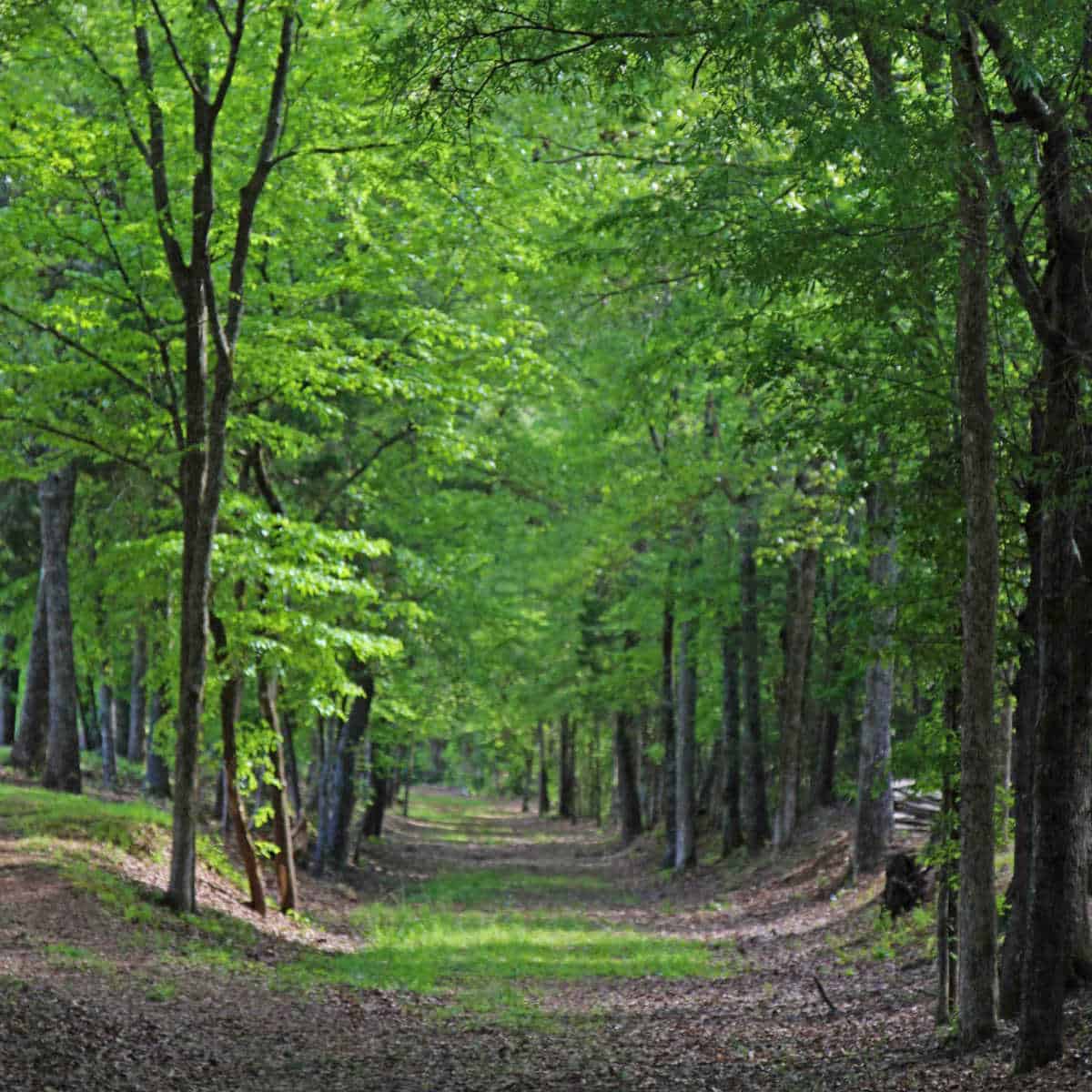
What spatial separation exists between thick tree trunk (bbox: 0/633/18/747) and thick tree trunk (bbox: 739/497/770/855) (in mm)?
16710

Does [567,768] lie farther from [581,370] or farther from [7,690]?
[581,370]

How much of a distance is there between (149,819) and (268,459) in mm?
5207

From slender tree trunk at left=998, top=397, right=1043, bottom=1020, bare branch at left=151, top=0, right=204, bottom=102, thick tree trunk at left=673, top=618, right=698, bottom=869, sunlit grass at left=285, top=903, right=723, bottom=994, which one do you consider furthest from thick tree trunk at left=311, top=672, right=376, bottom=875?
slender tree trunk at left=998, top=397, right=1043, bottom=1020

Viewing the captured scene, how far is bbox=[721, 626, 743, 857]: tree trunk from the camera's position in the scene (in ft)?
78.4

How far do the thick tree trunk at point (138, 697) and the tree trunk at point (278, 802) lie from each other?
3.78 m

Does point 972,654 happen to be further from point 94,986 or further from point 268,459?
point 268,459

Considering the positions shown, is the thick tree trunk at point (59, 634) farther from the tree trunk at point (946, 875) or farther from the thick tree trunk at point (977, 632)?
the thick tree trunk at point (977, 632)

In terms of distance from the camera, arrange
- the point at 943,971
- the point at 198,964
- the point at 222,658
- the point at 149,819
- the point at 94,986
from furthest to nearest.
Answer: the point at 149,819 < the point at 222,658 < the point at 198,964 < the point at 94,986 < the point at 943,971

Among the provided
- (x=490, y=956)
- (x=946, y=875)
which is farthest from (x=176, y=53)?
(x=490, y=956)

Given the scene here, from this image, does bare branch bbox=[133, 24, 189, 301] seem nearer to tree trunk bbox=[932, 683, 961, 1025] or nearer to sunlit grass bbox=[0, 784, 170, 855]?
sunlit grass bbox=[0, 784, 170, 855]

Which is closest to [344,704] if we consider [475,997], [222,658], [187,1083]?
[222,658]

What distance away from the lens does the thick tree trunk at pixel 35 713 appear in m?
21.0

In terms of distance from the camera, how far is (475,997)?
1253 centimetres

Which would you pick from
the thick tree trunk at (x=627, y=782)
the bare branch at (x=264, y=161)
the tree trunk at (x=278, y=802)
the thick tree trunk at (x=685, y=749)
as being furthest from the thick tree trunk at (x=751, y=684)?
the bare branch at (x=264, y=161)
